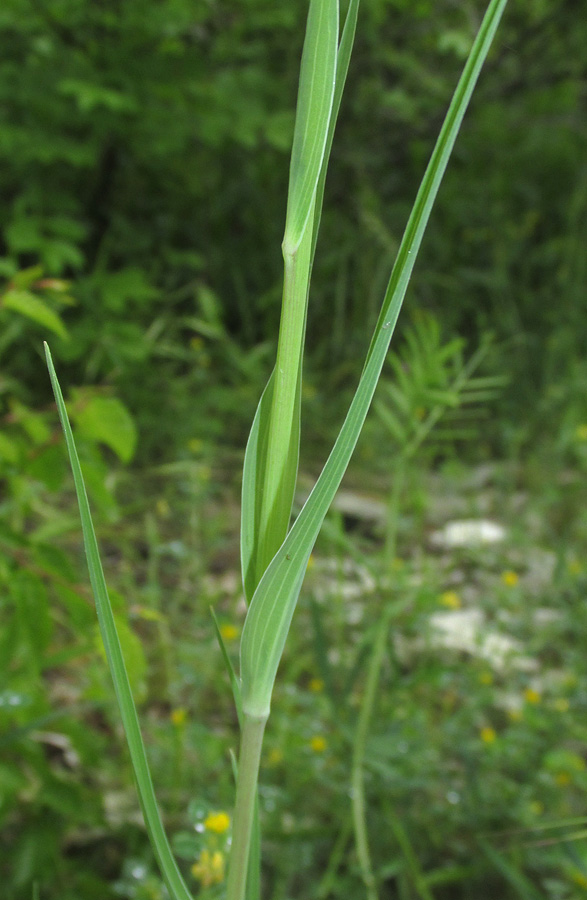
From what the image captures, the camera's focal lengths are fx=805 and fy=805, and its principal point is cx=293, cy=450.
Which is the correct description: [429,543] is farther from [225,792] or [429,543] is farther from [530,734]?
[225,792]

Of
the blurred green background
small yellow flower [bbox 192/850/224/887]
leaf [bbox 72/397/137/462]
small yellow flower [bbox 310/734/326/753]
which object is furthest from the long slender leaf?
small yellow flower [bbox 310/734/326/753]

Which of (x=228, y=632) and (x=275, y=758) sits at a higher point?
(x=228, y=632)

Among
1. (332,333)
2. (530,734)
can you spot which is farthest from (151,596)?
(332,333)

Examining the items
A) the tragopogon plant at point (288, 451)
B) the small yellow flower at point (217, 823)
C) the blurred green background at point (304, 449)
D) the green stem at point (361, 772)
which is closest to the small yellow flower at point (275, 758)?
the blurred green background at point (304, 449)

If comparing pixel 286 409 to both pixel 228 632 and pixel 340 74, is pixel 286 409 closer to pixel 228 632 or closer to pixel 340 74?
pixel 340 74

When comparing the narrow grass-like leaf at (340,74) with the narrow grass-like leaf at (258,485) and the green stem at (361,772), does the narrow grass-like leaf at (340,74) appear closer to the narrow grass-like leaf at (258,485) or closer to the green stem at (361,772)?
the narrow grass-like leaf at (258,485)

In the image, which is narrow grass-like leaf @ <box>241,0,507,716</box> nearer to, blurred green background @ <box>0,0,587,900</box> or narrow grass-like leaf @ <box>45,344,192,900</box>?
narrow grass-like leaf @ <box>45,344,192,900</box>

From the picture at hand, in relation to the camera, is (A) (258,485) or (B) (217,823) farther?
(B) (217,823)

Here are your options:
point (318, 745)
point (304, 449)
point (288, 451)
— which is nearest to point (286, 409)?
point (288, 451)
